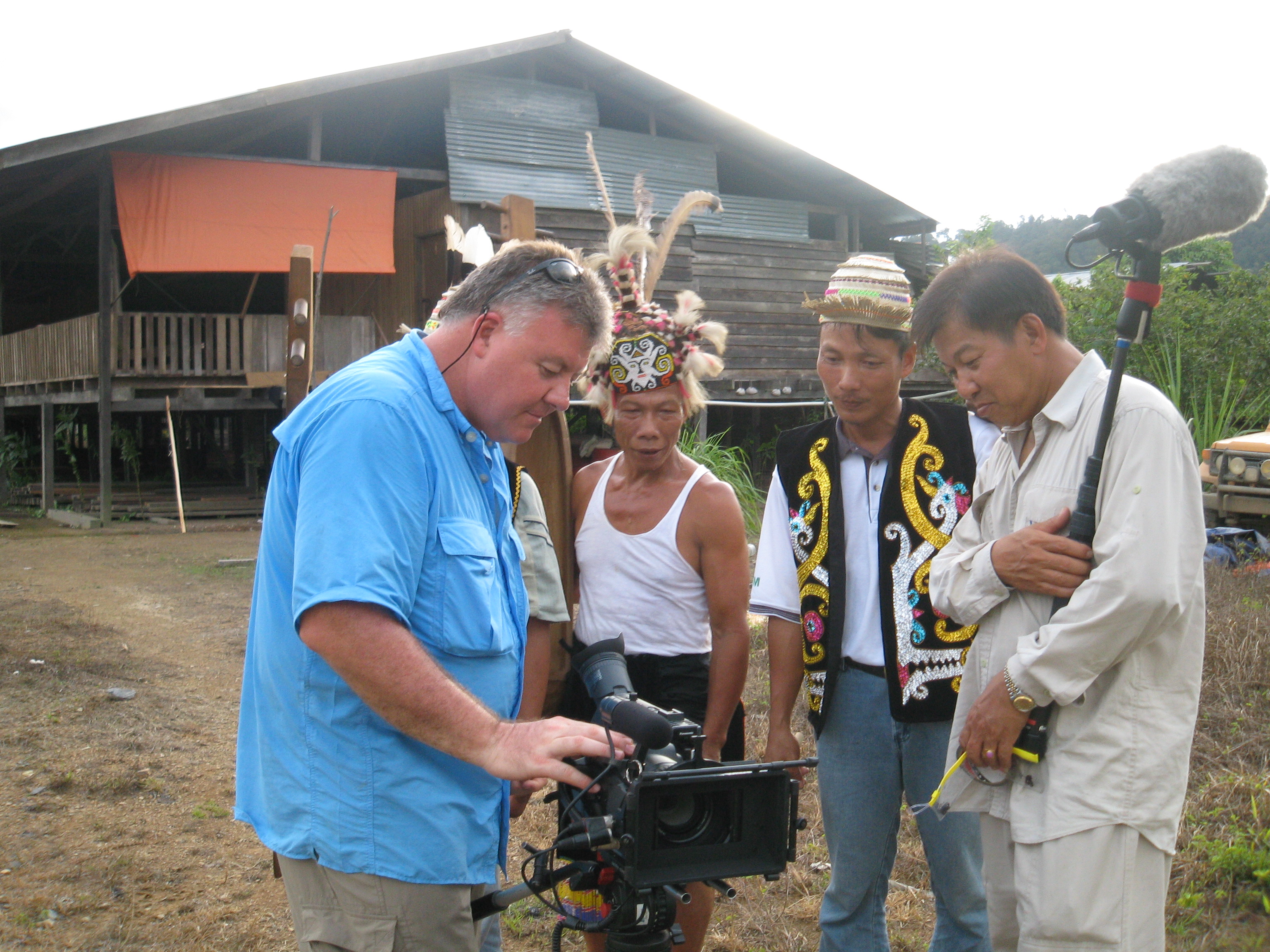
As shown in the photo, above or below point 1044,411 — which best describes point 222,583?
below

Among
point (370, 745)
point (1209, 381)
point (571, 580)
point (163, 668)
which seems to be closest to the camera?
point (370, 745)

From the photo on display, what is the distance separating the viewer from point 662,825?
1.71m

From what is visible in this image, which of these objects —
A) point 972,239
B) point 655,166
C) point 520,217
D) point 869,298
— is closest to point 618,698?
point 869,298

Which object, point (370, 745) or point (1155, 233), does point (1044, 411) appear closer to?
point (1155, 233)

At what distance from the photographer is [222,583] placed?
9.94m

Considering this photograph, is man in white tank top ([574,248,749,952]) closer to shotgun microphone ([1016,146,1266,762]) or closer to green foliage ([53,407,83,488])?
shotgun microphone ([1016,146,1266,762])

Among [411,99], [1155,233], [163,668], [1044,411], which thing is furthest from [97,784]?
[411,99]

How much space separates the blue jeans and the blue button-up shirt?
112cm

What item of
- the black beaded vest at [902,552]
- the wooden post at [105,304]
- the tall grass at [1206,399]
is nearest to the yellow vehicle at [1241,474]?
the tall grass at [1206,399]

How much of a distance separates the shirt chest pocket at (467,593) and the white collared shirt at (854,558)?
112 centimetres

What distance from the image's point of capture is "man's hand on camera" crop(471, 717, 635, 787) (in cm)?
166

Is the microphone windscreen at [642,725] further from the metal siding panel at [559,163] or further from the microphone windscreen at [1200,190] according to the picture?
the metal siding panel at [559,163]

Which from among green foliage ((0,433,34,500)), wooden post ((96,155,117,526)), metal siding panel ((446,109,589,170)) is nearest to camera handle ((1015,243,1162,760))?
metal siding panel ((446,109,589,170))

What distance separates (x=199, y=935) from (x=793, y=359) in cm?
1393
